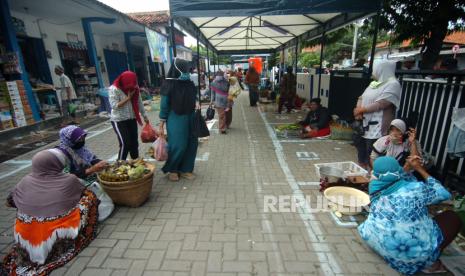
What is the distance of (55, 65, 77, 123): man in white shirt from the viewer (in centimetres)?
887

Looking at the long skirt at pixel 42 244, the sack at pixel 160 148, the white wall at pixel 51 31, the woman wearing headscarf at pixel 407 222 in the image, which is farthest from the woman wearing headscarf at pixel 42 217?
the white wall at pixel 51 31

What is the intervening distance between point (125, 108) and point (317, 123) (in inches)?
188

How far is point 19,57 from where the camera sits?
711cm

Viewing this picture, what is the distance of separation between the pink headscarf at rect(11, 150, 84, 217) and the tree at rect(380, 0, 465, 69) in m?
8.19

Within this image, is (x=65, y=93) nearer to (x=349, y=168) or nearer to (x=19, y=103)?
(x=19, y=103)

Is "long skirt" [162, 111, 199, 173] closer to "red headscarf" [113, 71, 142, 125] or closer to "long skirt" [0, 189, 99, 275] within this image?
"red headscarf" [113, 71, 142, 125]

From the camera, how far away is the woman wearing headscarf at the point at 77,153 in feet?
9.82

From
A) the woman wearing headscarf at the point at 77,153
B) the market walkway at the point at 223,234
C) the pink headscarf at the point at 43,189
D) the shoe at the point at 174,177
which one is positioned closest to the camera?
the pink headscarf at the point at 43,189

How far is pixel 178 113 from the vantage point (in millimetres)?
3980

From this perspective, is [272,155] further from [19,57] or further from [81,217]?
[19,57]

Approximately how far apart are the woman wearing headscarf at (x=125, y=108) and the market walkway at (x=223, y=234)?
0.88 metres

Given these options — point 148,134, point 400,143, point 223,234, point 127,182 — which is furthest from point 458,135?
point 148,134

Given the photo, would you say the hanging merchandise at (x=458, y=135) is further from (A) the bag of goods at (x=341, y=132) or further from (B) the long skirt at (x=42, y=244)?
(B) the long skirt at (x=42, y=244)

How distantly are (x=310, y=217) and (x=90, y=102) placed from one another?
37.5 ft
